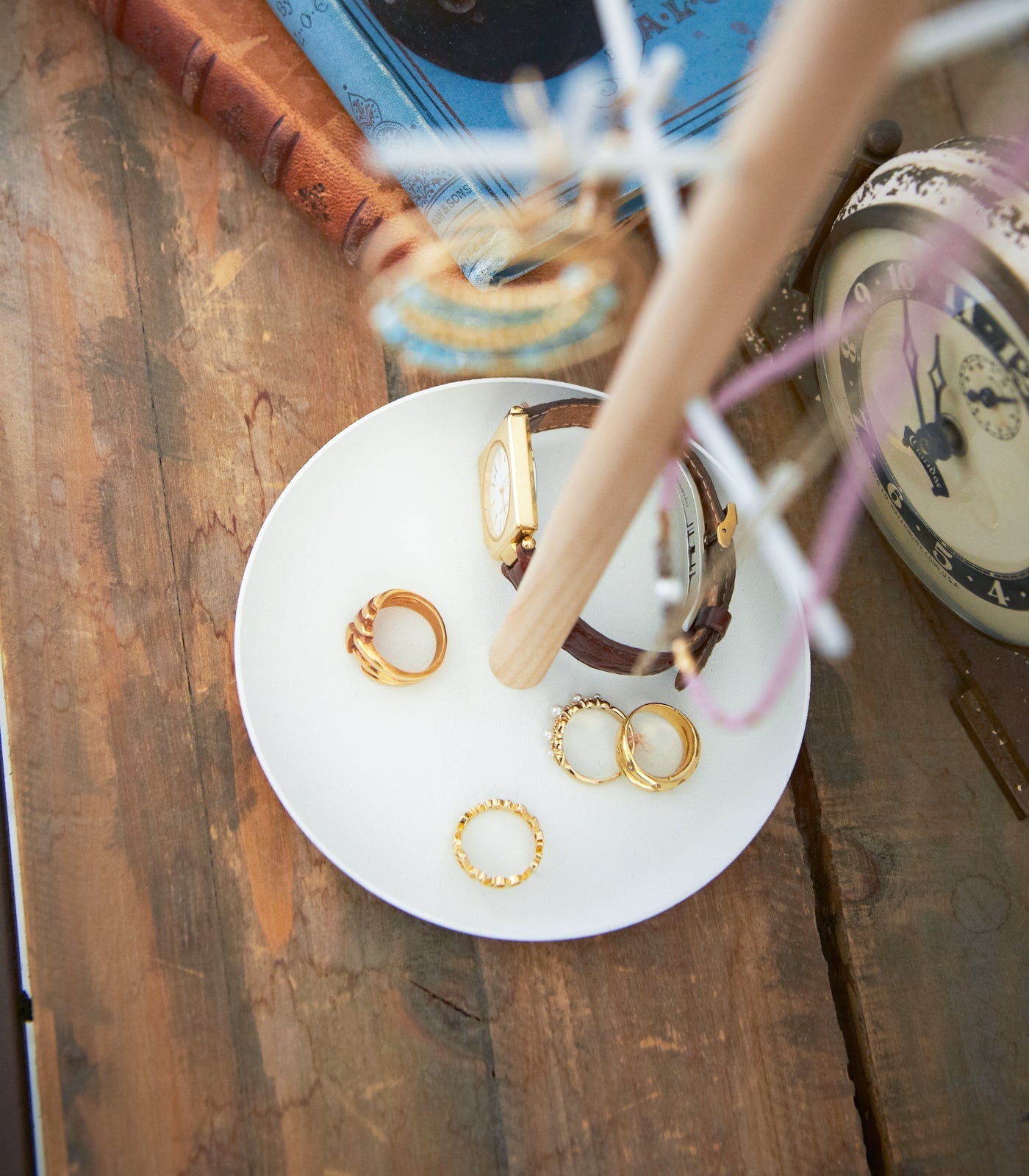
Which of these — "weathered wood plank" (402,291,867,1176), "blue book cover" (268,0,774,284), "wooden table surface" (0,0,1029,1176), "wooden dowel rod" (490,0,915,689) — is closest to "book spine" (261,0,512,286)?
"blue book cover" (268,0,774,284)

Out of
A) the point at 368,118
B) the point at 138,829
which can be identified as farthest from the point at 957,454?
the point at 138,829

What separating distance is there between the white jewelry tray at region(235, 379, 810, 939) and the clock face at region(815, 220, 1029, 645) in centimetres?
12

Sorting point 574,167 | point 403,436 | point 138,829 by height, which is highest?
point 574,167

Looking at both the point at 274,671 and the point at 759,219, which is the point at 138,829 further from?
the point at 759,219

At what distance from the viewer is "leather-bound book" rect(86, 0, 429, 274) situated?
661 mm

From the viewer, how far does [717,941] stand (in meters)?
0.61

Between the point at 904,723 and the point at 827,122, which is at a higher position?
the point at 827,122

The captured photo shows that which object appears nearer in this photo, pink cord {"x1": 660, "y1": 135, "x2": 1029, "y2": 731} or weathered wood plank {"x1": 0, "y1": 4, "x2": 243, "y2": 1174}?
pink cord {"x1": 660, "y1": 135, "x2": 1029, "y2": 731}

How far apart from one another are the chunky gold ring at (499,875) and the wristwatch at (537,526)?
0.10m

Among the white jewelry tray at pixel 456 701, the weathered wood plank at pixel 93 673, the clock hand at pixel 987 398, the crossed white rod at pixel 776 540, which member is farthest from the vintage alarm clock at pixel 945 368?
the weathered wood plank at pixel 93 673

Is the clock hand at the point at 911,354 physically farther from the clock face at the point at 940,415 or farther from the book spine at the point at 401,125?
the book spine at the point at 401,125

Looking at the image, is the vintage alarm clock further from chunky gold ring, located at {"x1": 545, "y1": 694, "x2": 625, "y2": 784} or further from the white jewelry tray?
chunky gold ring, located at {"x1": 545, "y1": 694, "x2": 625, "y2": 784}

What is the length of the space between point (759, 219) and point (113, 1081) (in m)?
0.59

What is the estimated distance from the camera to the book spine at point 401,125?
0.62m
